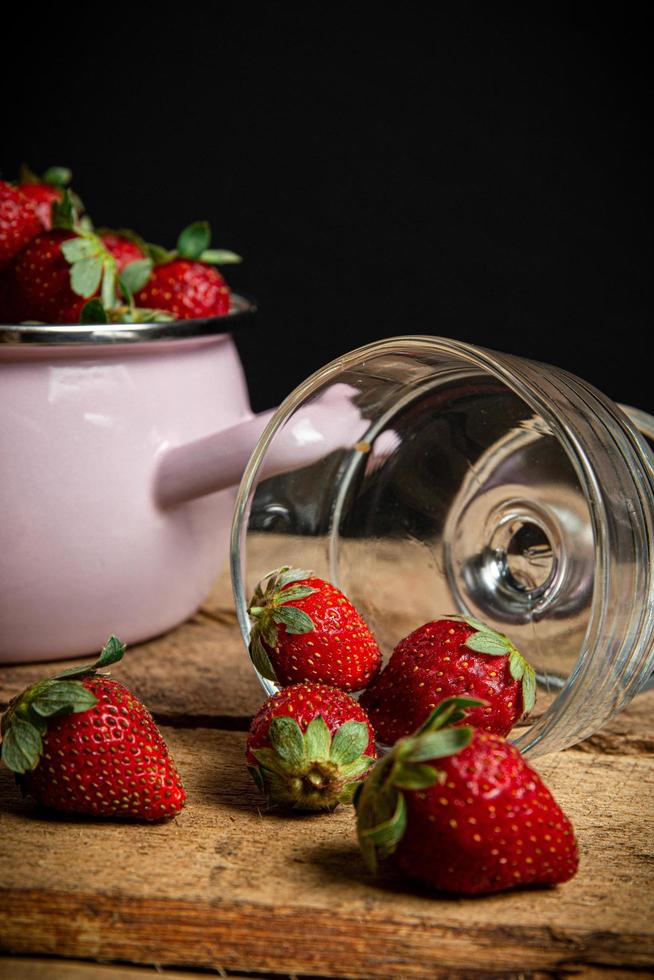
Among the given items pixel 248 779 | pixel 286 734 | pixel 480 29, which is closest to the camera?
pixel 286 734

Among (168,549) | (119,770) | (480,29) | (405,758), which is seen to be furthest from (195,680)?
(480,29)

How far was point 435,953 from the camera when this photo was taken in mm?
575

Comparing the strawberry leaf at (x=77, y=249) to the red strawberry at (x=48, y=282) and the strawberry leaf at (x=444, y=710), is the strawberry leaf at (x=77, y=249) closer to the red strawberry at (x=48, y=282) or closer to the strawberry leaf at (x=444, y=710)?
the red strawberry at (x=48, y=282)

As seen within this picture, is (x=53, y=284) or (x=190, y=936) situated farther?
(x=53, y=284)

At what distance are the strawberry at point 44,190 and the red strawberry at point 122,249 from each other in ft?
0.17

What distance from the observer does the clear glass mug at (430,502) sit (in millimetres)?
842

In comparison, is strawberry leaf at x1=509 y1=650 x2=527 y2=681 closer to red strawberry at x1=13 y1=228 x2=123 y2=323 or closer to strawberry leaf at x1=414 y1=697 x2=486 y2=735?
strawberry leaf at x1=414 y1=697 x2=486 y2=735

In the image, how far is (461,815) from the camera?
1.93 feet

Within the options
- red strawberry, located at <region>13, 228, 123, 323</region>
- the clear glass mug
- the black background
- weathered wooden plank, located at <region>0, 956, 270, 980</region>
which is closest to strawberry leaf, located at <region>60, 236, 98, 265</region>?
red strawberry, located at <region>13, 228, 123, 323</region>

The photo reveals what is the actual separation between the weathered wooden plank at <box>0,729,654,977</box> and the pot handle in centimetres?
27

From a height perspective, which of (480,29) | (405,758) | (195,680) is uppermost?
(480,29)

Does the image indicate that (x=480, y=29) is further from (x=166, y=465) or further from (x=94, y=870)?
(x=94, y=870)

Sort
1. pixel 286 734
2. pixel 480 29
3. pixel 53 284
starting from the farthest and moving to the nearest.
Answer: pixel 480 29, pixel 53 284, pixel 286 734

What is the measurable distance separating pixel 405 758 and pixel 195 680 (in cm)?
39
